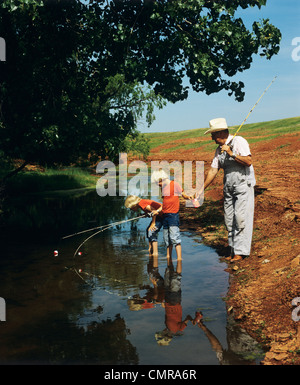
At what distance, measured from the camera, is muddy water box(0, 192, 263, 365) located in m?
4.67

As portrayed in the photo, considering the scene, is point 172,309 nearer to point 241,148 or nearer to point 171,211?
point 171,211

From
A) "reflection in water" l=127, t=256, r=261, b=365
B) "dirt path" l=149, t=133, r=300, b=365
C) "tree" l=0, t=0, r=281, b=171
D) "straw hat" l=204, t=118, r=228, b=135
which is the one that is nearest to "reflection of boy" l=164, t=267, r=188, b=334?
"reflection in water" l=127, t=256, r=261, b=365

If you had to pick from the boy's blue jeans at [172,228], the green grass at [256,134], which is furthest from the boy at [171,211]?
the green grass at [256,134]

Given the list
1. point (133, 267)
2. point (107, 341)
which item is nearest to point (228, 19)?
point (133, 267)

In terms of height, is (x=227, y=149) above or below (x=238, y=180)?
above

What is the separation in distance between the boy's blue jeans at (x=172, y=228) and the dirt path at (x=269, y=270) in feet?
3.50

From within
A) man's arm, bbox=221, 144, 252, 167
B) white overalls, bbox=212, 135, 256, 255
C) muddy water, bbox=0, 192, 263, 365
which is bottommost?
muddy water, bbox=0, 192, 263, 365

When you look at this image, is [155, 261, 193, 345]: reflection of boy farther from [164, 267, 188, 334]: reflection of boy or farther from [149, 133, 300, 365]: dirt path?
[149, 133, 300, 365]: dirt path

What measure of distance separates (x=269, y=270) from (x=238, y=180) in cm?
173

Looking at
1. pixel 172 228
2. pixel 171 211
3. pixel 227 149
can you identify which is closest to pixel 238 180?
pixel 227 149

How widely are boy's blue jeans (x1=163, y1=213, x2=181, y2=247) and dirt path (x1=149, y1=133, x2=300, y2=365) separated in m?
1.07

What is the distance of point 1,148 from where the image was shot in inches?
492

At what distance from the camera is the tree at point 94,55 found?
10883 millimetres

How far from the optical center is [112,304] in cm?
620
